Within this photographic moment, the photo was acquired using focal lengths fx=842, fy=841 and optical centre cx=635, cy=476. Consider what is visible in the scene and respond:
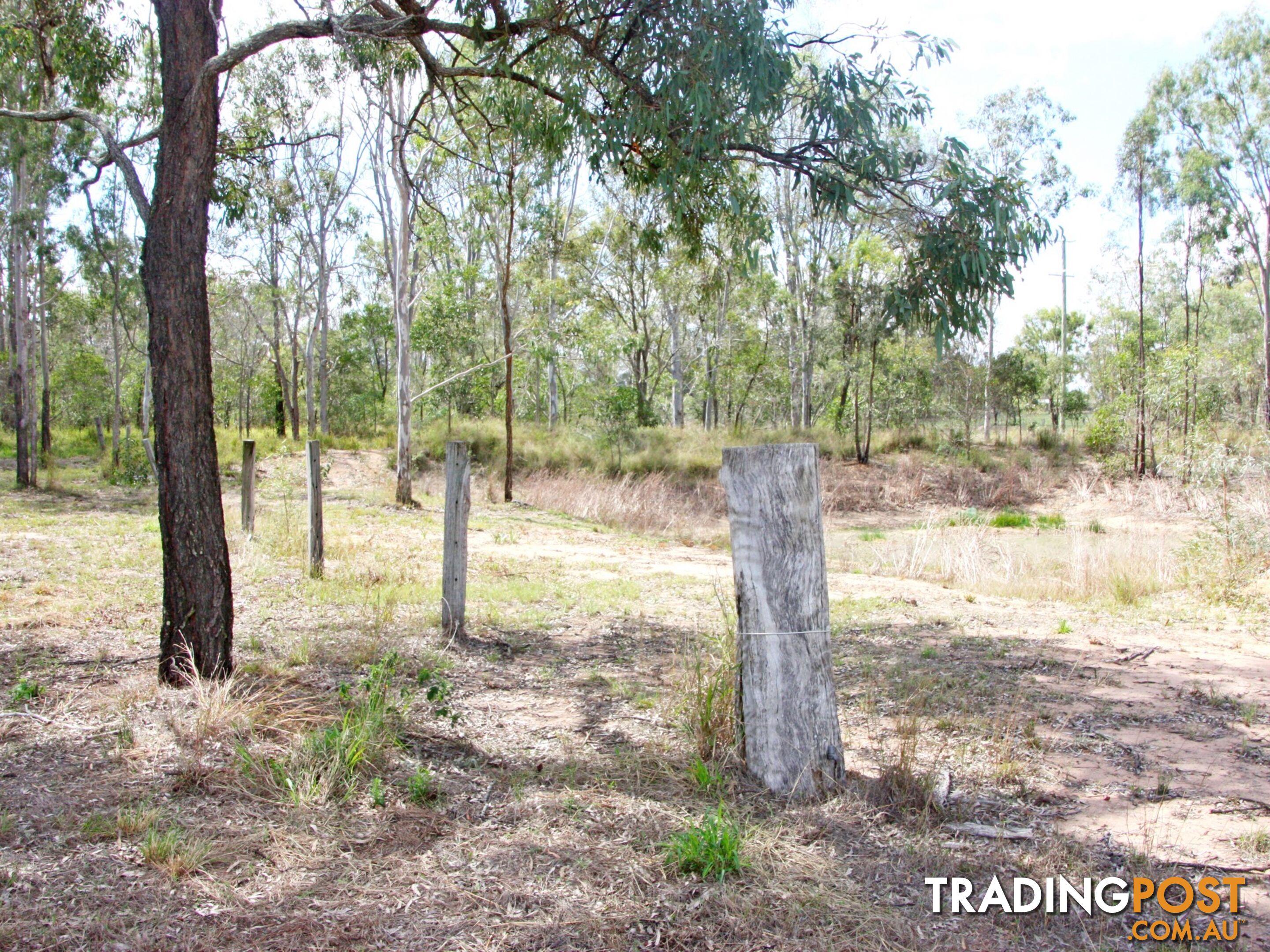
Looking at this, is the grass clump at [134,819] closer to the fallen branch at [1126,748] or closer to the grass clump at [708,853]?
the grass clump at [708,853]

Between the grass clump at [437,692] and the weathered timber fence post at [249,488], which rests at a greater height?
the weathered timber fence post at [249,488]

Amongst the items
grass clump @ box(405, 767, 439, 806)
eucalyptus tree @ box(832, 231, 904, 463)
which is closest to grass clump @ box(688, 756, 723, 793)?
grass clump @ box(405, 767, 439, 806)

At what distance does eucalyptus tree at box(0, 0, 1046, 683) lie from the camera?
4250 millimetres

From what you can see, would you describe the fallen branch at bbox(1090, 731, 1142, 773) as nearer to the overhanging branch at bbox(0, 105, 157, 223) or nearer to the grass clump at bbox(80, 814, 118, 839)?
the grass clump at bbox(80, 814, 118, 839)

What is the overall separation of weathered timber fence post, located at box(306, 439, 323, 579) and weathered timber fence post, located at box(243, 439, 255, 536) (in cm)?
180

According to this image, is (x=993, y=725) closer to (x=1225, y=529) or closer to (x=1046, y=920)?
(x=1046, y=920)

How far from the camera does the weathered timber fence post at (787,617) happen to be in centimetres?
333

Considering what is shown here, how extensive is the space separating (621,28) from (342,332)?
34.8 metres

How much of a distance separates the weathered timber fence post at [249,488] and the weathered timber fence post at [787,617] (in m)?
7.99

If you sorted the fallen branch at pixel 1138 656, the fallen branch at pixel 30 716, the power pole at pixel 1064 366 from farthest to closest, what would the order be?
the power pole at pixel 1064 366
the fallen branch at pixel 1138 656
the fallen branch at pixel 30 716

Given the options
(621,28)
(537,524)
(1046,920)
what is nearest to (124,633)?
(621,28)

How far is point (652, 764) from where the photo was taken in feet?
12.2

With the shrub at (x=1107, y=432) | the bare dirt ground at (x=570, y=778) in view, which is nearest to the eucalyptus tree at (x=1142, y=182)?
the shrub at (x=1107, y=432)

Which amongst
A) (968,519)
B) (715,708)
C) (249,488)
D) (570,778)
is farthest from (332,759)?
(968,519)
